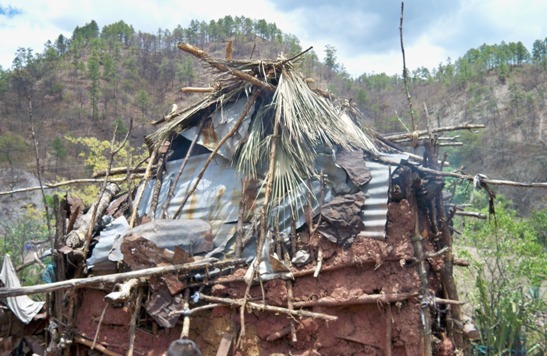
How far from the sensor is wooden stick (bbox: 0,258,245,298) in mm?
2808

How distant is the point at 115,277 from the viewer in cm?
379

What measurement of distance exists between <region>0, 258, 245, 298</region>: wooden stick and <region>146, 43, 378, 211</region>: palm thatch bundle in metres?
0.99

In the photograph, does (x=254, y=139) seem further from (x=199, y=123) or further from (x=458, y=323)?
(x=458, y=323)

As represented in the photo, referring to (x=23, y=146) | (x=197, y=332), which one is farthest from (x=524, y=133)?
(x=197, y=332)

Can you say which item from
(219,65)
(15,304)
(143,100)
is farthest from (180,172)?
(143,100)

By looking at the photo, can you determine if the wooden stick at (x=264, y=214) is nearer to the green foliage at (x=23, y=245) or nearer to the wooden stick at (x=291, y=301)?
the wooden stick at (x=291, y=301)

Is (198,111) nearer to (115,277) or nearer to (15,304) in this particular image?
(115,277)

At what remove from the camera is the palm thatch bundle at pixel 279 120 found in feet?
18.7

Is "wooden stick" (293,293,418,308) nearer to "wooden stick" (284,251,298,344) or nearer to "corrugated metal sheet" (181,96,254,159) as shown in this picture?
"wooden stick" (284,251,298,344)

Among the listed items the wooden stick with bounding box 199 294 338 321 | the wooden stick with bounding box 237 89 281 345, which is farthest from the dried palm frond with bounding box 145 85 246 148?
the wooden stick with bounding box 199 294 338 321

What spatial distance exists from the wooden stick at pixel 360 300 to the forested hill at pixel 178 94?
29602mm

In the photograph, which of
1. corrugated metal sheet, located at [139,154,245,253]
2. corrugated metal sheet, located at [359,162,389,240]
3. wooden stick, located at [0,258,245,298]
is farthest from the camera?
corrugated metal sheet, located at [139,154,245,253]

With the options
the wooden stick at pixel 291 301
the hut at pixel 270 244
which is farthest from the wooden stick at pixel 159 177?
the wooden stick at pixel 291 301

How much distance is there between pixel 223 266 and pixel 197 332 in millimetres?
768
